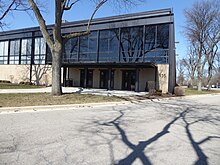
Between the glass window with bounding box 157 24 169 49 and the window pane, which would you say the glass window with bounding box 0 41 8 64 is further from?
the glass window with bounding box 157 24 169 49

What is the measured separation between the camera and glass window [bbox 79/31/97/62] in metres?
29.0

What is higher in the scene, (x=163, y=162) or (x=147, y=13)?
(x=147, y=13)

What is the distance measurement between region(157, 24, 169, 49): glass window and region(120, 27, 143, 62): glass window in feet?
7.01

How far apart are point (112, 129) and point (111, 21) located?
22467 millimetres

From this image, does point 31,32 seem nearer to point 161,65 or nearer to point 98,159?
point 161,65

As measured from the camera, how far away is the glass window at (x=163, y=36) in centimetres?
2427

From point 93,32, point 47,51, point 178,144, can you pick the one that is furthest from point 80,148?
point 47,51

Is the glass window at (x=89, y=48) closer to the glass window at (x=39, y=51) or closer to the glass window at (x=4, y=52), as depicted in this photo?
the glass window at (x=39, y=51)

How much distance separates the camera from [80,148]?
4.92 metres

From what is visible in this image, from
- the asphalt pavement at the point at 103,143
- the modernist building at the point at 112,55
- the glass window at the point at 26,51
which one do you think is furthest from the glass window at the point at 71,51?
the asphalt pavement at the point at 103,143

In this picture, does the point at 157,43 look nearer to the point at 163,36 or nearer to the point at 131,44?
the point at 163,36

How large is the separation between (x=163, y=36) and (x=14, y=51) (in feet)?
80.8

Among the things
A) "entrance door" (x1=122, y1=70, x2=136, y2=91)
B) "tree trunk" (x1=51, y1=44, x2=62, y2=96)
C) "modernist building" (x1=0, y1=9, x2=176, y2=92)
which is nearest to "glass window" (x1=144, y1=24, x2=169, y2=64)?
"modernist building" (x1=0, y1=9, x2=176, y2=92)

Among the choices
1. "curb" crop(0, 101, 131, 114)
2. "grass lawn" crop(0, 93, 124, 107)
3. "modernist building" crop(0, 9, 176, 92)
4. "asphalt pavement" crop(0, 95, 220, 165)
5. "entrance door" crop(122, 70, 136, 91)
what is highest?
"modernist building" crop(0, 9, 176, 92)
